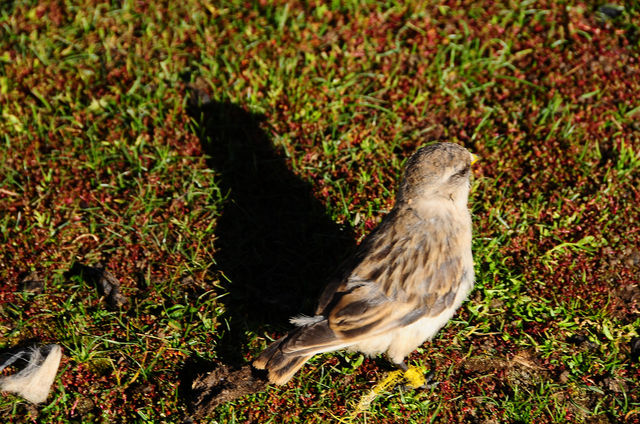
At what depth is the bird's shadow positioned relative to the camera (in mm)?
6332

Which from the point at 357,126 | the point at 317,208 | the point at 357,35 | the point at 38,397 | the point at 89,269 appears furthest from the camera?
the point at 357,35

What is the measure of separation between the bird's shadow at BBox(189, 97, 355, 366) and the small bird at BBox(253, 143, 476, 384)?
0.75 meters

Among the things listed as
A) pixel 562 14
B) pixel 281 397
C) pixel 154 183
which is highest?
pixel 562 14

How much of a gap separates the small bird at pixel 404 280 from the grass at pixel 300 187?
0.61m

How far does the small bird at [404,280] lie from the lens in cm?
527

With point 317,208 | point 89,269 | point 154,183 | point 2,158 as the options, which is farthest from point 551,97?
point 2,158

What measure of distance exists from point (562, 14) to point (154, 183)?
5622 mm

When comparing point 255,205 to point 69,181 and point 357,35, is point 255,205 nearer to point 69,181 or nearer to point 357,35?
point 69,181

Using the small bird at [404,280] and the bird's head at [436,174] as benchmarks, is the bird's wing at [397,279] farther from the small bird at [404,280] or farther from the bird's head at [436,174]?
the bird's head at [436,174]

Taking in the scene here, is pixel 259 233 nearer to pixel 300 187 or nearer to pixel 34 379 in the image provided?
pixel 300 187

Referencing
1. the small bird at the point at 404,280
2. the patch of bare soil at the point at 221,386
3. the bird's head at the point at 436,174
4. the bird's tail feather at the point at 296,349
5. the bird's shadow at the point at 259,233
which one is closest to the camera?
the bird's tail feather at the point at 296,349

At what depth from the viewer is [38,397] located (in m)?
5.59

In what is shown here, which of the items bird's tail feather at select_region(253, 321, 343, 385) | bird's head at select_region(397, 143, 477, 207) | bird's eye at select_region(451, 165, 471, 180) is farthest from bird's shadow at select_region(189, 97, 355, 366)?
bird's eye at select_region(451, 165, 471, 180)

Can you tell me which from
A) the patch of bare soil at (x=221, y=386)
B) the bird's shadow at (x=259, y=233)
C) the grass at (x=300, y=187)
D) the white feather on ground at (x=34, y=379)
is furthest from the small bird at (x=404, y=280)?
the white feather on ground at (x=34, y=379)
